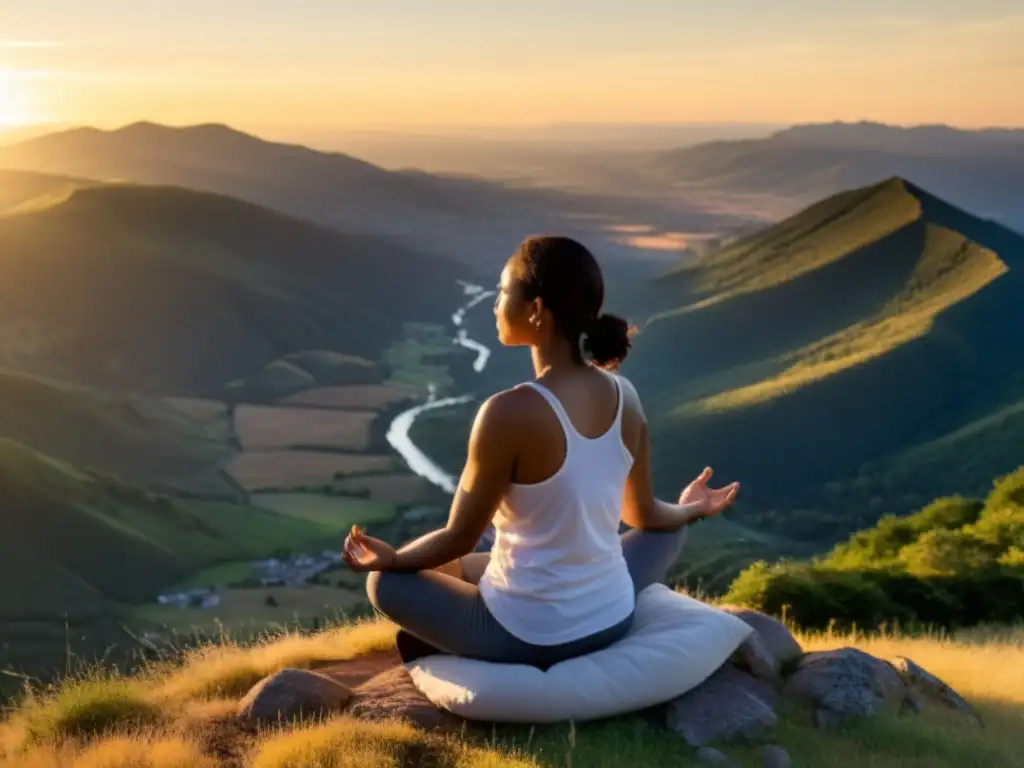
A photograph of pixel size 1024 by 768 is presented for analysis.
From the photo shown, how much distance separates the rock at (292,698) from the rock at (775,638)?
10.1 feet

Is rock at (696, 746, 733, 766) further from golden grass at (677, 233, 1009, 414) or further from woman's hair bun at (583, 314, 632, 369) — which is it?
golden grass at (677, 233, 1009, 414)

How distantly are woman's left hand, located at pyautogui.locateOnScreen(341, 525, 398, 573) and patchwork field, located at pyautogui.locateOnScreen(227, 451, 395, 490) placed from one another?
341ft

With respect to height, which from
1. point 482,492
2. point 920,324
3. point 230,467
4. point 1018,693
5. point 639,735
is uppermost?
point 482,492

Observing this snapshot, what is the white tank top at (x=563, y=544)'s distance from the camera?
607 cm

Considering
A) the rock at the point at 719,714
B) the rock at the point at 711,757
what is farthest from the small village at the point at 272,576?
the rock at the point at 711,757

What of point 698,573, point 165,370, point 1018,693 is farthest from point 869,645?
point 165,370

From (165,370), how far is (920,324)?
114013 millimetres

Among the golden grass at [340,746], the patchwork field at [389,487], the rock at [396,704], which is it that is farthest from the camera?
the patchwork field at [389,487]

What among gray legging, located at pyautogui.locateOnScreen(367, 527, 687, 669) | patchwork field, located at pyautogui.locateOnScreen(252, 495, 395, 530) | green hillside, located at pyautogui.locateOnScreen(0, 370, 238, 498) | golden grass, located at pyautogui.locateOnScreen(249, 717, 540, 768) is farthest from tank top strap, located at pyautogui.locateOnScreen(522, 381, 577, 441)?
green hillside, located at pyautogui.locateOnScreen(0, 370, 238, 498)

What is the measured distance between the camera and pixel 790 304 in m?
164

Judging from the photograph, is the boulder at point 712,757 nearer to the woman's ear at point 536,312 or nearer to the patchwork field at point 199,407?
the woman's ear at point 536,312

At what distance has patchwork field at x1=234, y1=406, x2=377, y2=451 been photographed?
128250mm

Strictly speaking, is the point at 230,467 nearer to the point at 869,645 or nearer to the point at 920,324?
the point at 920,324

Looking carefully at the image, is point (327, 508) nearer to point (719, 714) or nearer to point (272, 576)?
point (272, 576)
